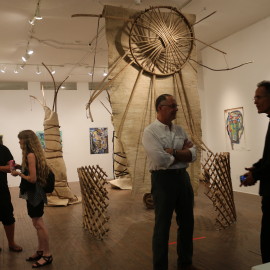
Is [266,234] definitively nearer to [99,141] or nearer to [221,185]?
[221,185]

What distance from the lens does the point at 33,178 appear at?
2678 mm

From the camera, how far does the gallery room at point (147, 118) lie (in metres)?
2.91

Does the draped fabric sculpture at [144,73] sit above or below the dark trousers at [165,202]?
above

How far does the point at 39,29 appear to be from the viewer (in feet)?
17.7

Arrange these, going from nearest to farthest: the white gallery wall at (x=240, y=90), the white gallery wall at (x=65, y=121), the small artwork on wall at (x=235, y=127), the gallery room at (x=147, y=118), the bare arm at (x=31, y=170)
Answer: the bare arm at (x=31, y=170)
the gallery room at (x=147, y=118)
the white gallery wall at (x=240, y=90)
the small artwork on wall at (x=235, y=127)
the white gallery wall at (x=65, y=121)

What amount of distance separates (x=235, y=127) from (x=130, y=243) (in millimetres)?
3555

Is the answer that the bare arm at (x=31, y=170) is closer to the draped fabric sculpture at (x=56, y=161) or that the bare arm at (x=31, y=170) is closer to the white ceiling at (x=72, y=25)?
the white ceiling at (x=72, y=25)

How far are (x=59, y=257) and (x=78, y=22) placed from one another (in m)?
3.59

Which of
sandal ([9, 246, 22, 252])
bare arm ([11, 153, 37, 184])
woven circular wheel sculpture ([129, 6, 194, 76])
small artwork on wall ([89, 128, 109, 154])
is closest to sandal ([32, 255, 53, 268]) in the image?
sandal ([9, 246, 22, 252])

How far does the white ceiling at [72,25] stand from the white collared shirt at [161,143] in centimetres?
264

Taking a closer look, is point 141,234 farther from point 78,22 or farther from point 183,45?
point 78,22

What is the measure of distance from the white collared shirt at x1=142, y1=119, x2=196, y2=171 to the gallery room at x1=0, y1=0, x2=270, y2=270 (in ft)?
0.07

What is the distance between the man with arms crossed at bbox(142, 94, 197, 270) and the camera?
2.22m

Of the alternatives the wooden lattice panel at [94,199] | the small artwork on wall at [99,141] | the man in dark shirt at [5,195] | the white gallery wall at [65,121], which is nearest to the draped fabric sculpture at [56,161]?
the wooden lattice panel at [94,199]
